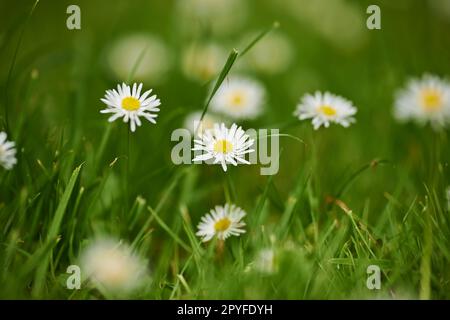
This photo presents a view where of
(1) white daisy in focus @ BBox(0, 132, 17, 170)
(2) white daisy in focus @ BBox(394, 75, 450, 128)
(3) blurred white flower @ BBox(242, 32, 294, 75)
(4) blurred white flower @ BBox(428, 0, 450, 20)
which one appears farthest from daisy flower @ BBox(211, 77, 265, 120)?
(4) blurred white flower @ BBox(428, 0, 450, 20)

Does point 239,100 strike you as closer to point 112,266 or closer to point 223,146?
point 223,146

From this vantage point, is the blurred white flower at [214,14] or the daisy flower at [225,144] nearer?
the daisy flower at [225,144]

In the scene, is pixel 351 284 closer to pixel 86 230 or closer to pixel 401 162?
pixel 86 230

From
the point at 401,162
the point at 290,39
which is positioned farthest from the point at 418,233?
the point at 290,39

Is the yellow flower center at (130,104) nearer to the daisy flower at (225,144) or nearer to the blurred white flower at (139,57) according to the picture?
the daisy flower at (225,144)

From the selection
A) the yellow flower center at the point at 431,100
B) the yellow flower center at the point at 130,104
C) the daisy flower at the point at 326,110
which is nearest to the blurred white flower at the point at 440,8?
the yellow flower center at the point at 431,100

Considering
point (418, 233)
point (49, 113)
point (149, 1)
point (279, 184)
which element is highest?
point (149, 1)

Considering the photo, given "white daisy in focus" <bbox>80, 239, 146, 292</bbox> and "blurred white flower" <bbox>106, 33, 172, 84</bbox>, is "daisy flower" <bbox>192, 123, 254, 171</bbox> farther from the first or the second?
"blurred white flower" <bbox>106, 33, 172, 84</bbox>
